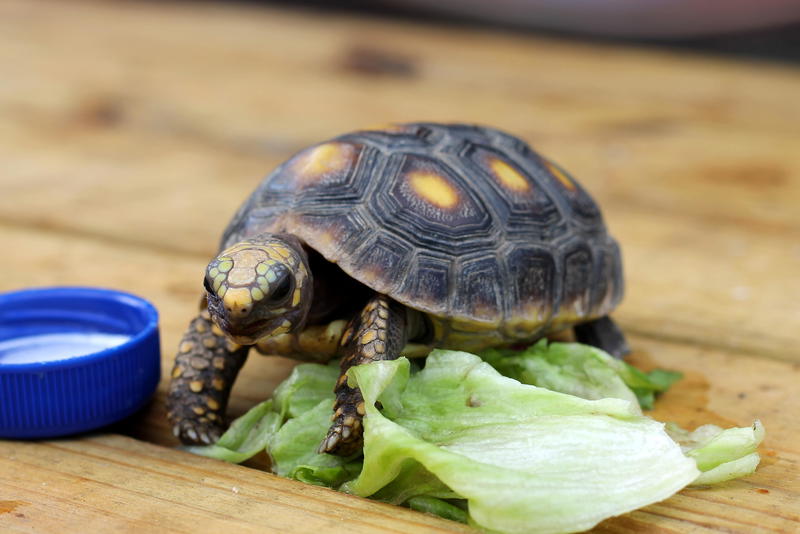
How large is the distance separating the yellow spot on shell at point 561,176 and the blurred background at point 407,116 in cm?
56

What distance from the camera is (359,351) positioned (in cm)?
222

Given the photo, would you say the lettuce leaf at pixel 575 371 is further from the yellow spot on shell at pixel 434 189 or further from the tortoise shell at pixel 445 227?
the yellow spot on shell at pixel 434 189

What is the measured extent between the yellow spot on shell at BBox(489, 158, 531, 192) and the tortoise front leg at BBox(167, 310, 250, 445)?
0.73m

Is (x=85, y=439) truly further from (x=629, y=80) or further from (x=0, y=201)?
(x=629, y=80)

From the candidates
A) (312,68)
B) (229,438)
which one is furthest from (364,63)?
(229,438)

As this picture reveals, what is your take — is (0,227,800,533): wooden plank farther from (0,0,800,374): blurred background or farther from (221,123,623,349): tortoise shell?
(221,123,623,349): tortoise shell

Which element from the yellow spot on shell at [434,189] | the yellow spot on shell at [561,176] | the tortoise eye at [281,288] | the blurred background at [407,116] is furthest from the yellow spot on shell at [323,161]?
the blurred background at [407,116]

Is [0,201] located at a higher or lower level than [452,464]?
lower

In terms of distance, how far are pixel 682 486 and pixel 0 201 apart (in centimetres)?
311

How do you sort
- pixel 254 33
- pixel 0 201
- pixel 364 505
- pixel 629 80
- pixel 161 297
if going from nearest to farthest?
pixel 364 505, pixel 161 297, pixel 0 201, pixel 629 80, pixel 254 33

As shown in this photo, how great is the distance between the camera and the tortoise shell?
2334 mm

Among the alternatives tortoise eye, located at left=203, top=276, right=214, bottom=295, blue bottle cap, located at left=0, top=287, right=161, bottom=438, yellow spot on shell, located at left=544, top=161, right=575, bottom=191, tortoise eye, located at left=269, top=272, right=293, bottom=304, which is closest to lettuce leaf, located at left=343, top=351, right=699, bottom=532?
tortoise eye, located at left=269, top=272, right=293, bottom=304

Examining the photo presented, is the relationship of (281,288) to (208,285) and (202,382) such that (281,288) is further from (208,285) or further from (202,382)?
(202,382)

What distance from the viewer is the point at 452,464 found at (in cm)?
191
